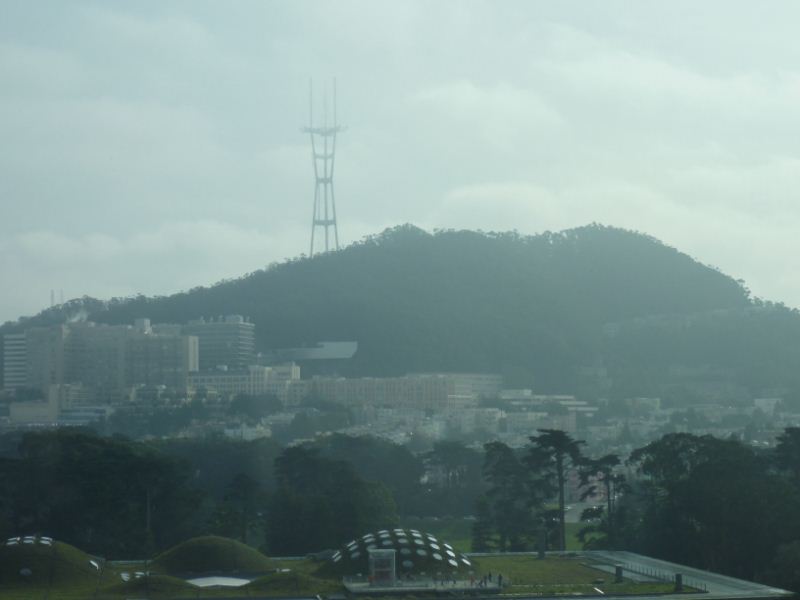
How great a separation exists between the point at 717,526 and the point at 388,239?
110637 millimetres

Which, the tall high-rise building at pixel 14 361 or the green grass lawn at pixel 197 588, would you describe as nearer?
the green grass lawn at pixel 197 588

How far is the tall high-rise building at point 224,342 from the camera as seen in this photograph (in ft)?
423

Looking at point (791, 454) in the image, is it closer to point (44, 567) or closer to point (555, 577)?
point (555, 577)

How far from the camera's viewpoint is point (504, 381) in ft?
415

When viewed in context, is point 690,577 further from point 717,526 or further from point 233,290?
point 233,290

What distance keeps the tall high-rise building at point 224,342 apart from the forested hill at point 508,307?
530 centimetres

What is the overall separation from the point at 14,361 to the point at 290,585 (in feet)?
321

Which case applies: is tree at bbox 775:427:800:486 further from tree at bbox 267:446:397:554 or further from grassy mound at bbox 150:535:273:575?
grassy mound at bbox 150:535:273:575

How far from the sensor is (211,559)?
40.0m

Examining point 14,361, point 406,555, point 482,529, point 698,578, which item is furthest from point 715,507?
point 14,361

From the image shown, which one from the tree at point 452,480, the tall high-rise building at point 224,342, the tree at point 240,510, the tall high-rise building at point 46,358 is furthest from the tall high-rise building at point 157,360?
the tree at point 240,510

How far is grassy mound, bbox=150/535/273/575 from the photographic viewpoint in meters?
39.7

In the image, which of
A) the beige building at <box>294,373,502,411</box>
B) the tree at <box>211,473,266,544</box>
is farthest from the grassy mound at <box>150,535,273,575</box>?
the beige building at <box>294,373,502,411</box>

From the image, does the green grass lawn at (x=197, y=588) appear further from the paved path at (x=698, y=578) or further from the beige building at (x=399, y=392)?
the beige building at (x=399, y=392)
